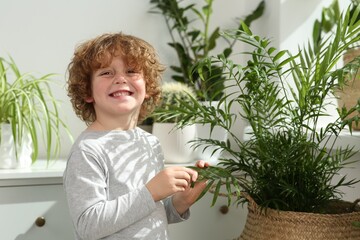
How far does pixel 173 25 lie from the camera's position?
2.45 meters

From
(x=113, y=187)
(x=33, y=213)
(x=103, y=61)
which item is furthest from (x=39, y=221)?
(x=103, y=61)

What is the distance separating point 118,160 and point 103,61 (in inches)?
9.2

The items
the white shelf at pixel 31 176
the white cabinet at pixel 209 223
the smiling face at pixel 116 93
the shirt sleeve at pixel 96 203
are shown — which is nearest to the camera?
the shirt sleeve at pixel 96 203

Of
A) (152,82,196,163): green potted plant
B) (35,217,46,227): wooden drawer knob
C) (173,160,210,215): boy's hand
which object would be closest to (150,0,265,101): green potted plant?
(152,82,196,163): green potted plant

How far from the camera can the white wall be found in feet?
7.38

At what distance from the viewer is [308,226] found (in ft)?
4.62

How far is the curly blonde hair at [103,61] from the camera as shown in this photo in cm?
139

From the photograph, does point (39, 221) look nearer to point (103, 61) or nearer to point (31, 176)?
point (31, 176)

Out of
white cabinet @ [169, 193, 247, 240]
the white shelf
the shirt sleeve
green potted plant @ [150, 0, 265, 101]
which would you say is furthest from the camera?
green potted plant @ [150, 0, 265, 101]

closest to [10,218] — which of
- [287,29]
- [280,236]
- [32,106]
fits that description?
[32,106]

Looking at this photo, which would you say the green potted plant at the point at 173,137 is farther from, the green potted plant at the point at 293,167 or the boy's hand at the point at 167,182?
the boy's hand at the point at 167,182

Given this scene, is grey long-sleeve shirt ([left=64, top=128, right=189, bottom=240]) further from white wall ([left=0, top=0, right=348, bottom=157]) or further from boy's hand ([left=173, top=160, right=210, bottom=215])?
white wall ([left=0, top=0, right=348, bottom=157])

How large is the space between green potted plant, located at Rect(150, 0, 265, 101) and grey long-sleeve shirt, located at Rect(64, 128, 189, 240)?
96 centimetres

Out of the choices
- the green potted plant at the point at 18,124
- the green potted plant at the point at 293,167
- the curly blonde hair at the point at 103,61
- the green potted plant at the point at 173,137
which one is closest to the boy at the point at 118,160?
the curly blonde hair at the point at 103,61
